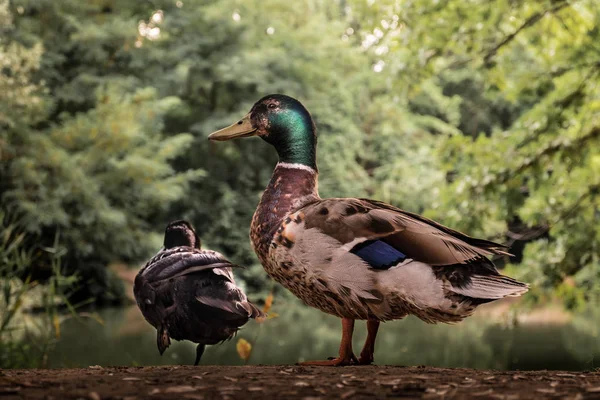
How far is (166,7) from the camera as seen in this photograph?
76.8ft

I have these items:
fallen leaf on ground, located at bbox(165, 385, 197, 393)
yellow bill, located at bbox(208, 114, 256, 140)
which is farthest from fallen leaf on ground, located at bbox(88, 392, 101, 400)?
yellow bill, located at bbox(208, 114, 256, 140)

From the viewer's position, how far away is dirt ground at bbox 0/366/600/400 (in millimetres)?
2641

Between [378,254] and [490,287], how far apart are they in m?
0.48

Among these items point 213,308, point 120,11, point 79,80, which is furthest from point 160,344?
point 120,11

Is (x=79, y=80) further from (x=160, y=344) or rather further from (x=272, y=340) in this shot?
(x=160, y=344)

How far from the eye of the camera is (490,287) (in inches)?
125

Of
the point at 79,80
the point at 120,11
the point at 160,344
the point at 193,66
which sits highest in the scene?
the point at 120,11

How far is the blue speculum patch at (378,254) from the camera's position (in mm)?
3186

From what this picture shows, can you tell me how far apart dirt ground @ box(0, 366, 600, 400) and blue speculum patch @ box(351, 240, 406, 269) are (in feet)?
1.51

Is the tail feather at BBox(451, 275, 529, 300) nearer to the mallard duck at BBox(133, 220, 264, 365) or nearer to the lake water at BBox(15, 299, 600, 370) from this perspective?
the mallard duck at BBox(133, 220, 264, 365)

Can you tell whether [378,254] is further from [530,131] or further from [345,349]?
[530,131]

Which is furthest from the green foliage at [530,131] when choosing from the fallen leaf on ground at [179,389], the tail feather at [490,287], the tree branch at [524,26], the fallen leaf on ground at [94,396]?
the fallen leaf on ground at [94,396]

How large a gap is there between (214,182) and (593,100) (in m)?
14.5

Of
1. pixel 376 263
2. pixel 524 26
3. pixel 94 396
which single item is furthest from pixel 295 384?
pixel 524 26
